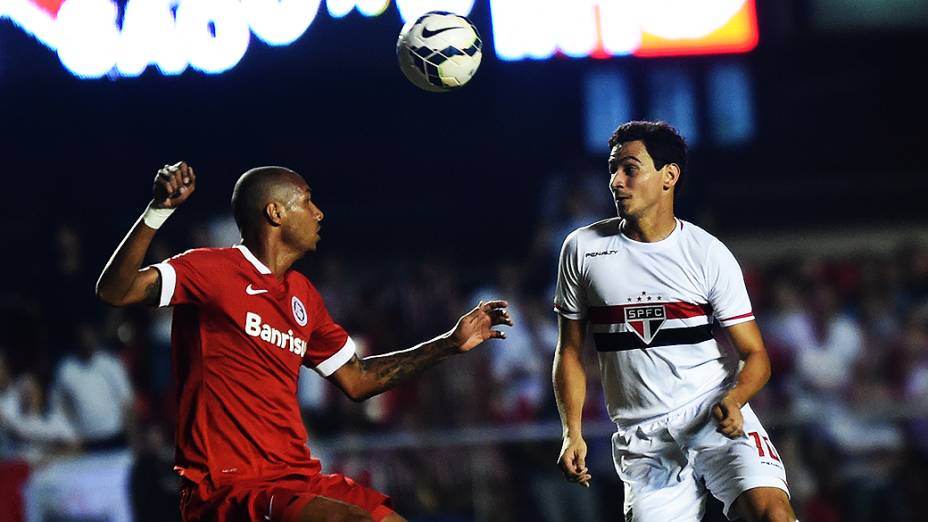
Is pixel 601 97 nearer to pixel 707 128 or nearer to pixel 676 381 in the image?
pixel 707 128

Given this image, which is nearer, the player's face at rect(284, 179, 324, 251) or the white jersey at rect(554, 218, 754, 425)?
the player's face at rect(284, 179, 324, 251)

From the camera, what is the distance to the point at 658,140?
541 centimetres

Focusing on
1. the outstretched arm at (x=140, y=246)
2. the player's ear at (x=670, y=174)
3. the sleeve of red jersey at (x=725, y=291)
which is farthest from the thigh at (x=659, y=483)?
the outstretched arm at (x=140, y=246)

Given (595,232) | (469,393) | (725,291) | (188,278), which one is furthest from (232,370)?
(469,393)

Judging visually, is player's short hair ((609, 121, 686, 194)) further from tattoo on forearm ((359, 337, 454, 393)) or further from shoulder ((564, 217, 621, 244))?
tattoo on forearm ((359, 337, 454, 393))

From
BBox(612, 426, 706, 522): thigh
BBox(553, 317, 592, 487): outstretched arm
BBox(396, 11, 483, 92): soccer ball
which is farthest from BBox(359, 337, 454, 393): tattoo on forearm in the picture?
BBox(396, 11, 483, 92): soccer ball

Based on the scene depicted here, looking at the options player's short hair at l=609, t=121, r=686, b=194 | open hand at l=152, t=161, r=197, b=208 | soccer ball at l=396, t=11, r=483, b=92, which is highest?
soccer ball at l=396, t=11, r=483, b=92

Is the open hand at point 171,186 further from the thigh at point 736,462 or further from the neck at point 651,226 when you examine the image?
the thigh at point 736,462

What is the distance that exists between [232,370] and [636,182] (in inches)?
70.6

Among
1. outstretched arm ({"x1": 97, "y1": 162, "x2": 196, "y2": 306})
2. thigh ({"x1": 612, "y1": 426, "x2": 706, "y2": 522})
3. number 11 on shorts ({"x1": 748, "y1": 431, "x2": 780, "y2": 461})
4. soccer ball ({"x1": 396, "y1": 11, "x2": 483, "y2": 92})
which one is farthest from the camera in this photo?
soccer ball ({"x1": 396, "y1": 11, "x2": 483, "y2": 92})

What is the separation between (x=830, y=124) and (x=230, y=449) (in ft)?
35.0

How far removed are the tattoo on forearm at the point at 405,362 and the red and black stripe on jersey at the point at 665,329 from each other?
66cm

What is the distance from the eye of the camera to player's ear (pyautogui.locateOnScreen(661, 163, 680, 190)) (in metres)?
5.38

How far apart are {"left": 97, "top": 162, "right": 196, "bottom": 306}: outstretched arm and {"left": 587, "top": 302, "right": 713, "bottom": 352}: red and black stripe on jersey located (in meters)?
1.81
